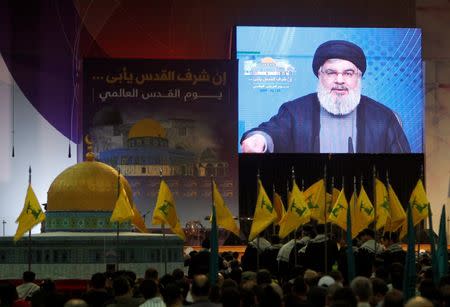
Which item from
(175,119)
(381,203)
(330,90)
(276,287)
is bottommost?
(276,287)

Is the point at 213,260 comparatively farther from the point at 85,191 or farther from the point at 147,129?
the point at 147,129

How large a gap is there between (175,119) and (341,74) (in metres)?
4.60

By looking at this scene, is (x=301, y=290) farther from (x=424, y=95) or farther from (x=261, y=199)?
(x=424, y=95)

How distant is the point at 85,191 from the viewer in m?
17.5

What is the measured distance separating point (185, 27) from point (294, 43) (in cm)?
350

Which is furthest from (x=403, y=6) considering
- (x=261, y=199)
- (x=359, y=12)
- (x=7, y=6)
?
(x=261, y=199)

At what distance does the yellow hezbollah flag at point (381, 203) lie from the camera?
675 inches

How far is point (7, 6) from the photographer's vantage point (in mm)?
27625

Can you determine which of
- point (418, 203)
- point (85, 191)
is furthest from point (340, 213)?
point (85, 191)

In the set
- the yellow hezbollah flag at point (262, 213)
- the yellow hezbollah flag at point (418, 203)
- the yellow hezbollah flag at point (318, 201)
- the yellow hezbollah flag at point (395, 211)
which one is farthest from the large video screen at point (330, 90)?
the yellow hezbollah flag at point (262, 213)

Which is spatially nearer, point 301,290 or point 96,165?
point 301,290

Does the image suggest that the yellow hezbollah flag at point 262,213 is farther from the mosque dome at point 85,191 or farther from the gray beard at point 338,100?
the gray beard at point 338,100

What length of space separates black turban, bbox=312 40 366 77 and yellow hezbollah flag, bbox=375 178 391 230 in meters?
9.82

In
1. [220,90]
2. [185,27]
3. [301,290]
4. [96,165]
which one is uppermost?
[185,27]
